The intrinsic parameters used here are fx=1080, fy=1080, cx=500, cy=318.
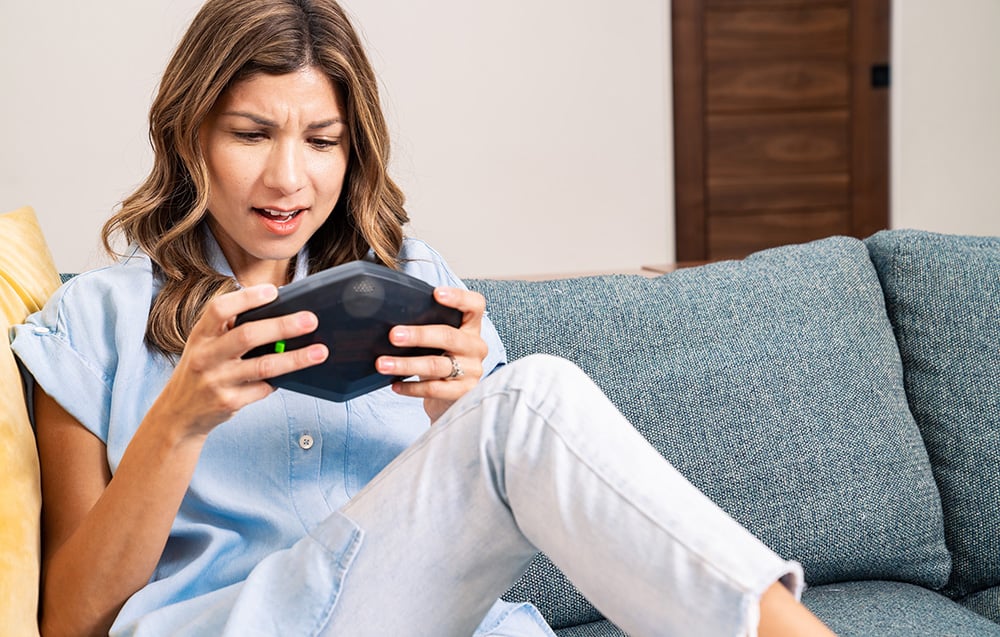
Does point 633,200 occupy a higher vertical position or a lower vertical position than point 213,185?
lower

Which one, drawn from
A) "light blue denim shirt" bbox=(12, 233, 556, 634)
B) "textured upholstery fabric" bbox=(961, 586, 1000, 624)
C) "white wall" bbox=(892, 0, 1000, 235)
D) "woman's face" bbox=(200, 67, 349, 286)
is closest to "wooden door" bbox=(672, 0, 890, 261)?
"white wall" bbox=(892, 0, 1000, 235)

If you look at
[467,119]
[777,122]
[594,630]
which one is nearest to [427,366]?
[594,630]

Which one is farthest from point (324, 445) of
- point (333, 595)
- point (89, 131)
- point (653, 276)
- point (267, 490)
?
point (89, 131)

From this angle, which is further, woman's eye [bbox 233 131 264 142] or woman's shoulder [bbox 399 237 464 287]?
woman's shoulder [bbox 399 237 464 287]

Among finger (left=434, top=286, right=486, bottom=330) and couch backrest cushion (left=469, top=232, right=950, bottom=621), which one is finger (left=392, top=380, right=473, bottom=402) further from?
couch backrest cushion (left=469, top=232, right=950, bottom=621)

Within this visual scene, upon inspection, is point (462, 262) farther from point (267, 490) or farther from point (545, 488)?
point (545, 488)

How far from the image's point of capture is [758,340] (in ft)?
5.19

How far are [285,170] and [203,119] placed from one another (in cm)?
13

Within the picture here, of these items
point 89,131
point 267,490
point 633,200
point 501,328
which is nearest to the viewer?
point 267,490

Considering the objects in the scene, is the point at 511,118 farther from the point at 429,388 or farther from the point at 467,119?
the point at 429,388

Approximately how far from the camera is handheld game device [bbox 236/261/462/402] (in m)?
1.02

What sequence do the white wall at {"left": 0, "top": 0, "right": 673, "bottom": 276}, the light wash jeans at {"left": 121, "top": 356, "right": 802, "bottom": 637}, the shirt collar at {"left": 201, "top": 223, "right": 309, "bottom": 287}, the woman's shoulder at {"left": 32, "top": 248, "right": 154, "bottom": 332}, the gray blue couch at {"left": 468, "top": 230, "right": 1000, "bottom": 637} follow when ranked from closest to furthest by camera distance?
the light wash jeans at {"left": 121, "top": 356, "right": 802, "bottom": 637} → the woman's shoulder at {"left": 32, "top": 248, "right": 154, "bottom": 332} → the shirt collar at {"left": 201, "top": 223, "right": 309, "bottom": 287} → the gray blue couch at {"left": 468, "top": 230, "right": 1000, "bottom": 637} → the white wall at {"left": 0, "top": 0, "right": 673, "bottom": 276}

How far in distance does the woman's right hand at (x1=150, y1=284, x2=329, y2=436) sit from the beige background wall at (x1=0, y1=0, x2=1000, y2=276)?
9.41 feet

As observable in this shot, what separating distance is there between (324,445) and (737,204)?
12.1 ft
